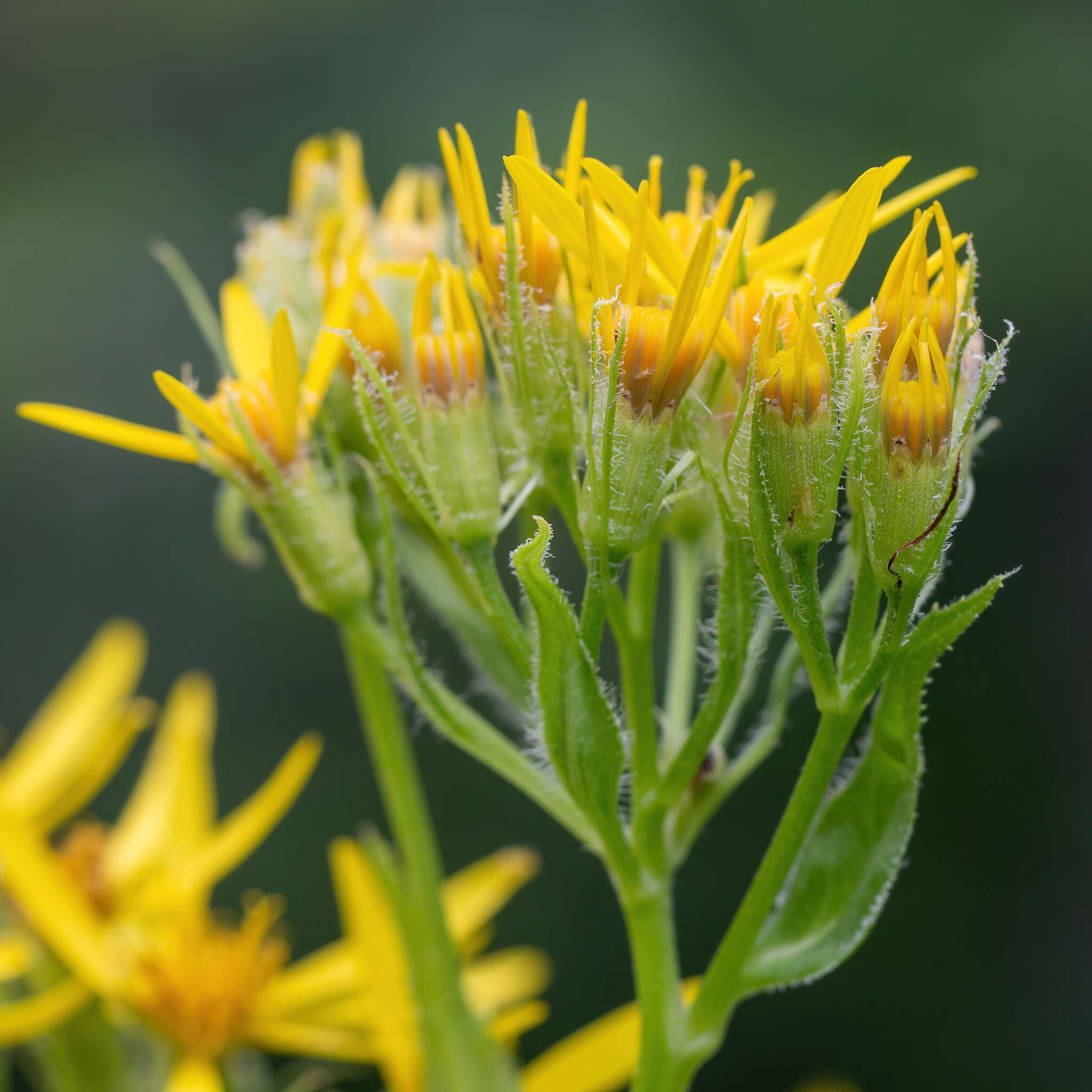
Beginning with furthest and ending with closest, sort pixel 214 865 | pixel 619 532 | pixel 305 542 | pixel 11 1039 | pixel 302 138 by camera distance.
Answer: pixel 302 138
pixel 214 865
pixel 11 1039
pixel 305 542
pixel 619 532

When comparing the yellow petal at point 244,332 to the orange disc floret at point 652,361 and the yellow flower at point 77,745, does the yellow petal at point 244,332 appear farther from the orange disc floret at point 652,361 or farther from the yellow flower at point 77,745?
the yellow flower at point 77,745

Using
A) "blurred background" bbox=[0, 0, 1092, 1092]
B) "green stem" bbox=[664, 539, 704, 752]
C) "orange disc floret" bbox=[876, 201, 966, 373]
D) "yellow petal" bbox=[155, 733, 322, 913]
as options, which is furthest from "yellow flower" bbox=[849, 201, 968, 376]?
"blurred background" bbox=[0, 0, 1092, 1092]

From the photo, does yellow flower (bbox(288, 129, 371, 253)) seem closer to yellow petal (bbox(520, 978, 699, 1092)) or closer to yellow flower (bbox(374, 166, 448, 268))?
yellow flower (bbox(374, 166, 448, 268))

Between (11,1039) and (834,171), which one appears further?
(834,171)

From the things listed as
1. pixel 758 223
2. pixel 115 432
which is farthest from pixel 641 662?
pixel 758 223

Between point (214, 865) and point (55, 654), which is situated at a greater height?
point (55, 654)

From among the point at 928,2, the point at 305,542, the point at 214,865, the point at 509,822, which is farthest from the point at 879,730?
the point at 928,2

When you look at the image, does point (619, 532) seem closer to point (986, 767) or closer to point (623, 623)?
point (623, 623)

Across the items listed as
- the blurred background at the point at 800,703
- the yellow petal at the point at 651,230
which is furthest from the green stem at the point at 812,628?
the blurred background at the point at 800,703
